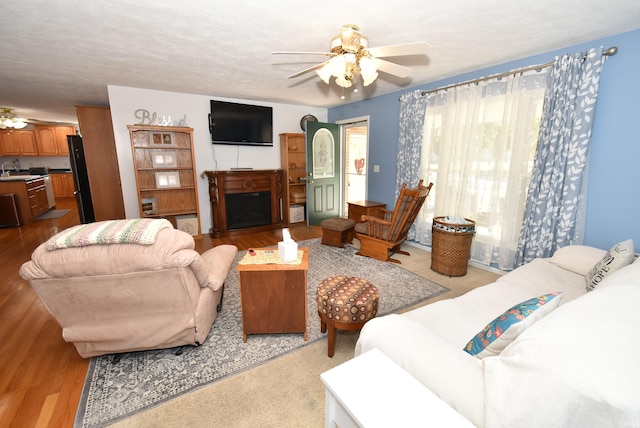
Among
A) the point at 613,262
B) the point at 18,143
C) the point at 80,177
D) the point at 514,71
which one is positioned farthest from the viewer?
the point at 18,143

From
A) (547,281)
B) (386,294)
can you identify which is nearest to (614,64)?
(547,281)

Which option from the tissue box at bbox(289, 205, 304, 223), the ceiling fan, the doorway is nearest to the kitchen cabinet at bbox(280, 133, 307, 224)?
the tissue box at bbox(289, 205, 304, 223)

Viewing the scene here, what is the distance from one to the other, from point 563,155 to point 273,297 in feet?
9.32

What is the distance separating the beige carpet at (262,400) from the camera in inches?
55.2

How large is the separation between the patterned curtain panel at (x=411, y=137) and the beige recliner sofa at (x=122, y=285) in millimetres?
3155

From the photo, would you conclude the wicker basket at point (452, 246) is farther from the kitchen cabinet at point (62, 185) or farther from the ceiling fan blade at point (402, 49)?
the kitchen cabinet at point (62, 185)

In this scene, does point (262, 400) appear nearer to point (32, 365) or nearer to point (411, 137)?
point (32, 365)

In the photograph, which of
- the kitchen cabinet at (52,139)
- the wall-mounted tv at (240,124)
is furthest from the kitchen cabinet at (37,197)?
the wall-mounted tv at (240,124)

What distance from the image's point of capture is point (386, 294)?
8.77ft

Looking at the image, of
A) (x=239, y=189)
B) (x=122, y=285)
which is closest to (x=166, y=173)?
(x=239, y=189)

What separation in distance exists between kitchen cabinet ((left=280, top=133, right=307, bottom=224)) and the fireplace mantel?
0.59 ft

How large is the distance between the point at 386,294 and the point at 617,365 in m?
2.09

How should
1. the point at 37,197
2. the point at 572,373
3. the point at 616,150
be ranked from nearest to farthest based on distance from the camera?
1. the point at 572,373
2. the point at 616,150
3. the point at 37,197

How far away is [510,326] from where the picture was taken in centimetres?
95
